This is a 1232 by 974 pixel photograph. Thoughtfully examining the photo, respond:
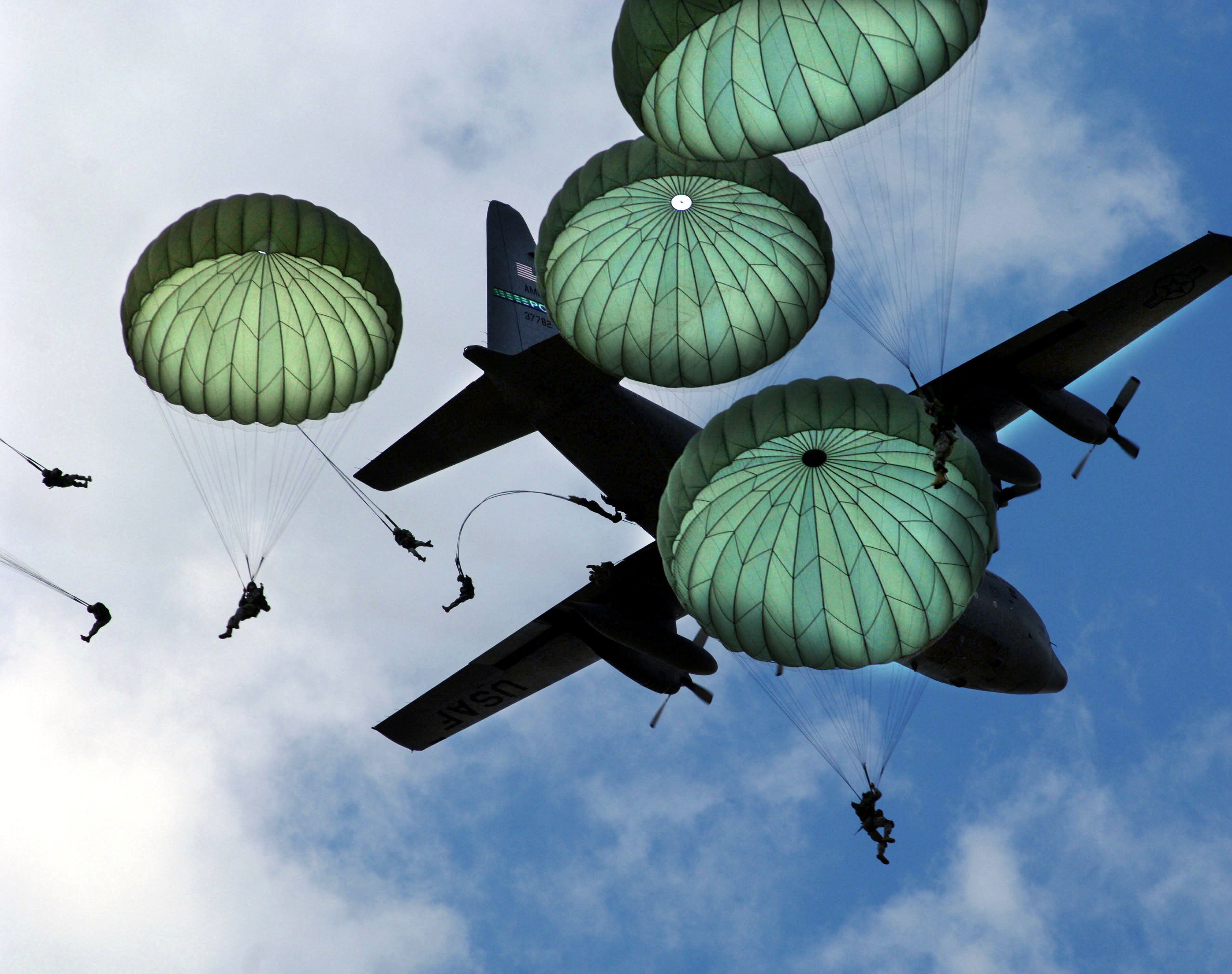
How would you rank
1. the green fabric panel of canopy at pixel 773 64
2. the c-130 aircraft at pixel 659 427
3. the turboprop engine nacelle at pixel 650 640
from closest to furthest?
the green fabric panel of canopy at pixel 773 64 < the c-130 aircraft at pixel 659 427 < the turboprop engine nacelle at pixel 650 640

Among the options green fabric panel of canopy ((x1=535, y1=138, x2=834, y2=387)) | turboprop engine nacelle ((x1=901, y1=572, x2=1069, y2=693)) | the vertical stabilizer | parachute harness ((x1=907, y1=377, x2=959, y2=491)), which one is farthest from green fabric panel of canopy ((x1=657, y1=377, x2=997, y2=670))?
the vertical stabilizer

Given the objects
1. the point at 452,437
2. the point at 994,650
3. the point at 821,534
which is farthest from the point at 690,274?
the point at 994,650

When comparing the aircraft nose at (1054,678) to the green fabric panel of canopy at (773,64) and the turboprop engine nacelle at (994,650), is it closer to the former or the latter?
the turboprop engine nacelle at (994,650)

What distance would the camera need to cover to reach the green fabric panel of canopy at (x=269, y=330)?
21922 millimetres

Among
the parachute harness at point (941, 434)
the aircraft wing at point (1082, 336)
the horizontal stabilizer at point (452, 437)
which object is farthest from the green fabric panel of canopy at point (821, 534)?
the horizontal stabilizer at point (452, 437)

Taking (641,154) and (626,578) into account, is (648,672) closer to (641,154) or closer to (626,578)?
(626,578)

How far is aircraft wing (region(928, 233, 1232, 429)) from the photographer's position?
79.4ft

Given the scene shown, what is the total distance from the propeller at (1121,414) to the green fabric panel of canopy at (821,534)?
360 cm

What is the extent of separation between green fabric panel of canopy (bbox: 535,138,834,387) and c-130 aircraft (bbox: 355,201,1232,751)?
258cm

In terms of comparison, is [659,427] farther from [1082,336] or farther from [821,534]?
[1082,336]

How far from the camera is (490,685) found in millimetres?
30469

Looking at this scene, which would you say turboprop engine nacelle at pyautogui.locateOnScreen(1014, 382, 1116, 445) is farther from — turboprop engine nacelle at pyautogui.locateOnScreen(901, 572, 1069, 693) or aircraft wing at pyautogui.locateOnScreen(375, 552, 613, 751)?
aircraft wing at pyautogui.locateOnScreen(375, 552, 613, 751)

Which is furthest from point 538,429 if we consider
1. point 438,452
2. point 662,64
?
point 662,64

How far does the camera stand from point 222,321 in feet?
72.9
